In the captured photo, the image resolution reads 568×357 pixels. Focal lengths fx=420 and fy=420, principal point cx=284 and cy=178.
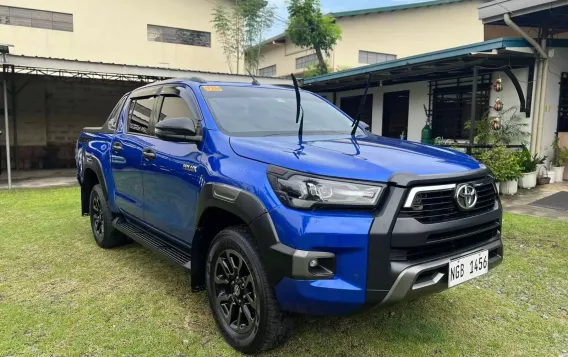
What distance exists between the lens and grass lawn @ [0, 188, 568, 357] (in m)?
2.70

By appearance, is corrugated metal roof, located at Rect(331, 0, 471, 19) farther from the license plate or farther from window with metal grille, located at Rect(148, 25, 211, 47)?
the license plate

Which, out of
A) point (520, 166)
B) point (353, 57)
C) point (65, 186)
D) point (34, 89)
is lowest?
point (65, 186)

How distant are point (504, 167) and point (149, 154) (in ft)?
22.1

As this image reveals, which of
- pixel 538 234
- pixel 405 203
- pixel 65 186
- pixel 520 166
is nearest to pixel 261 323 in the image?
pixel 405 203

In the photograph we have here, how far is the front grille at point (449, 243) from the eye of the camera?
2.20m

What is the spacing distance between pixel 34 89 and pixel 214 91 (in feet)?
46.1

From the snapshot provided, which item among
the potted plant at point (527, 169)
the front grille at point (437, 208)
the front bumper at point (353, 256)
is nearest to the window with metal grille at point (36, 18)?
the potted plant at point (527, 169)

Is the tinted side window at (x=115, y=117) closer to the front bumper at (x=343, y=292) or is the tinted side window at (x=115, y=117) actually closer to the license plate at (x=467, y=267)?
the front bumper at (x=343, y=292)

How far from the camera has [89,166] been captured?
16.0 feet

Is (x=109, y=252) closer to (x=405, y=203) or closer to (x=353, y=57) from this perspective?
(x=405, y=203)

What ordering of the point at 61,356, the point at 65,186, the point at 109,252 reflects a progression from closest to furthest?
the point at 61,356 → the point at 109,252 → the point at 65,186

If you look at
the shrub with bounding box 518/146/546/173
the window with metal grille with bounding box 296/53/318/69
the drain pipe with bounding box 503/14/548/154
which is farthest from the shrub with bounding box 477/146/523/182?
the window with metal grille with bounding box 296/53/318/69

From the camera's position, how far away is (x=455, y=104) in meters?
10.4

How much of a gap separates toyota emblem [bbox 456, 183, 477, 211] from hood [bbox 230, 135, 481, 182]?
4.4 inches
